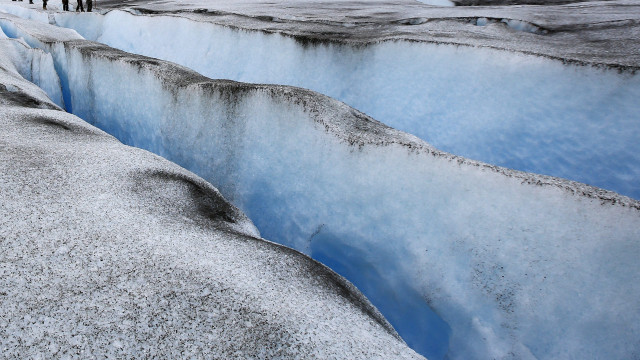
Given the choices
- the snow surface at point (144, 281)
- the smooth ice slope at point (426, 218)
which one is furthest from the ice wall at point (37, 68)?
the snow surface at point (144, 281)

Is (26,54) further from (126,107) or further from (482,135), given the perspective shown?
(482,135)

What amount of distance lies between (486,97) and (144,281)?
3.40m

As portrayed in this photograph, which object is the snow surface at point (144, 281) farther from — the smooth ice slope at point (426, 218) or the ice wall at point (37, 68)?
the ice wall at point (37, 68)

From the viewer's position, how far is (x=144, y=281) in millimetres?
1654

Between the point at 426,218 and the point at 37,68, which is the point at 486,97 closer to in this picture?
the point at 426,218

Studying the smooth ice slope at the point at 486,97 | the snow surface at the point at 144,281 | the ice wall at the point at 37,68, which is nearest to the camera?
the snow surface at the point at 144,281

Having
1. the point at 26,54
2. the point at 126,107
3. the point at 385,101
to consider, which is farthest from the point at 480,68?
the point at 26,54

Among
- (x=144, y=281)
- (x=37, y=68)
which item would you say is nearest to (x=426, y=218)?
(x=144, y=281)

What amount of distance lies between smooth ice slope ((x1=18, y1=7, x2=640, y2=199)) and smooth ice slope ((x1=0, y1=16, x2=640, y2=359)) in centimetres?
120

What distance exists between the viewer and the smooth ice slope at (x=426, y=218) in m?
2.13

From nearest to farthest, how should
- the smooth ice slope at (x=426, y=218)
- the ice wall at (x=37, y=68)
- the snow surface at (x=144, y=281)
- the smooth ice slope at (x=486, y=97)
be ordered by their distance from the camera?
the snow surface at (x=144, y=281), the smooth ice slope at (x=426, y=218), the smooth ice slope at (x=486, y=97), the ice wall at (x=37, y=68)

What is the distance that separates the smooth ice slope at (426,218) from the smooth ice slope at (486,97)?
47.4 inches

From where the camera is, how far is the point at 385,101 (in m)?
4.45

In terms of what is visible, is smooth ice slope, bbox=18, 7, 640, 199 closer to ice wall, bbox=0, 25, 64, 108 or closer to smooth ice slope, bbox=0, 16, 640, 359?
smooth ice slope, bbox=0, 16, 640, 359
